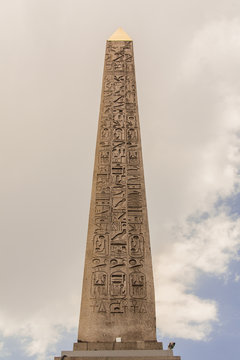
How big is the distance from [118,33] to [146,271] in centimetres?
613

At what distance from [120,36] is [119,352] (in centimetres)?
719

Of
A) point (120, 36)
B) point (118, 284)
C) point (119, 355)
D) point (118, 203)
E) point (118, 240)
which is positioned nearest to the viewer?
point (119, 355)

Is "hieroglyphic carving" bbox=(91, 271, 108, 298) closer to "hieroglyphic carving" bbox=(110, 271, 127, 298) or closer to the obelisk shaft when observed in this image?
the obelisk shaft

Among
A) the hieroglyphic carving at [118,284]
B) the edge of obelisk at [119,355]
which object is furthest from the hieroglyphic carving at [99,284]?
the edge of obelisk at [119,355]

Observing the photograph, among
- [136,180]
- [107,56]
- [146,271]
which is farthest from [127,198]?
[107,56]

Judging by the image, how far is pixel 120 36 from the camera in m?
11.4

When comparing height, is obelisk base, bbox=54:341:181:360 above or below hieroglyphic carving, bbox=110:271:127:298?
below

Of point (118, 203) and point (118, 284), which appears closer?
point (118, 284)

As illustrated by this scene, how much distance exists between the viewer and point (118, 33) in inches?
458

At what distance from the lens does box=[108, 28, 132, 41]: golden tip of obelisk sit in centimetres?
1130

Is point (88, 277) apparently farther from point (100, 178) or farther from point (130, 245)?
point (100, 178)

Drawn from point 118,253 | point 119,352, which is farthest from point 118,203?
point 119,352

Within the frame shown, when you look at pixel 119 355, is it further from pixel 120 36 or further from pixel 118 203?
pixel 120 36

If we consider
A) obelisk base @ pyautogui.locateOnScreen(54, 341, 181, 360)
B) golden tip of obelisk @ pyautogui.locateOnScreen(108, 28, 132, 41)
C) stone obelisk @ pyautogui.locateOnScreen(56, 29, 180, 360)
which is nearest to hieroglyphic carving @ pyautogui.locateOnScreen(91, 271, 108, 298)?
stone obelisk @ pyautogui.locateOnScreen(56, 29, 180, 360)
